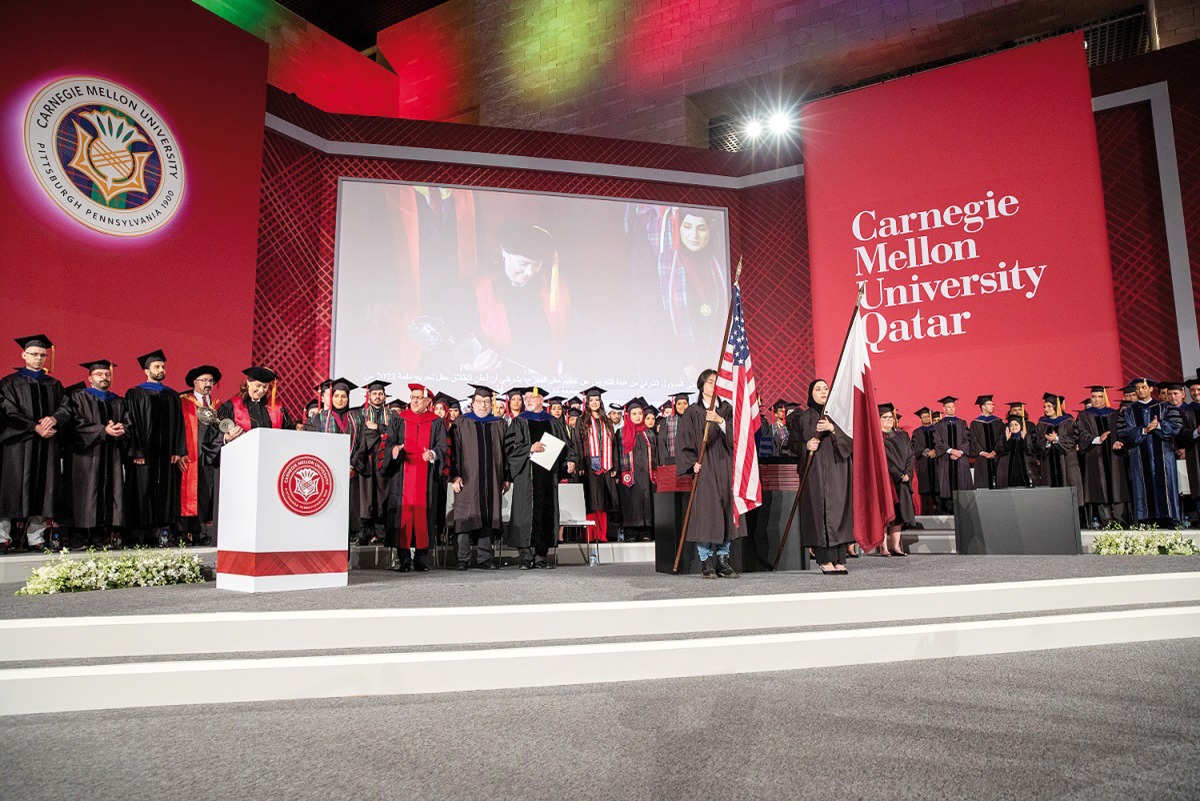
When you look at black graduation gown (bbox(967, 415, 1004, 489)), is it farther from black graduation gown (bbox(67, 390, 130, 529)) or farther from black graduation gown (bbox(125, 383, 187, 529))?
black graduation gown (bbox(67, 390, 130, 529))

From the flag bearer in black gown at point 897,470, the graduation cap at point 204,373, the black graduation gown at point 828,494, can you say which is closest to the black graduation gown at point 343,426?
the graduation cap at point 204,373

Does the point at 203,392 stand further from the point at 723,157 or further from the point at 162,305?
the point at 723,157

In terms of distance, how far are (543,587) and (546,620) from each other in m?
1.21

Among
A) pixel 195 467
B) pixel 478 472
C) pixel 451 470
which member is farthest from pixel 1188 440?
pixel 195 467

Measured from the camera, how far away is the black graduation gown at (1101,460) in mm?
9344

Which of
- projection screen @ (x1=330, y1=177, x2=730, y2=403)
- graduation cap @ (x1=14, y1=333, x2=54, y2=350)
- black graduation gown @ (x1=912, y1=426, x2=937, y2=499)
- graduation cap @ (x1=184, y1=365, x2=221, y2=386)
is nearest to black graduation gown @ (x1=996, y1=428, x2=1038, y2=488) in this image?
black graduation gown @ (x1=912, y1=426, x2=937, y2=499)

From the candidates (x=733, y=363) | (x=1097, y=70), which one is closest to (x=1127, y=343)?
(x=1097, y=70)

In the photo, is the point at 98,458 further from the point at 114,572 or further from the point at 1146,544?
the point at 1146,544

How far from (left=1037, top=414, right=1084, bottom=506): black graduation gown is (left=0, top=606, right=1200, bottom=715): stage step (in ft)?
19.9

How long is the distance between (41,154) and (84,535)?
4.34 meters

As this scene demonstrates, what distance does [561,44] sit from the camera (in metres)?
15.8

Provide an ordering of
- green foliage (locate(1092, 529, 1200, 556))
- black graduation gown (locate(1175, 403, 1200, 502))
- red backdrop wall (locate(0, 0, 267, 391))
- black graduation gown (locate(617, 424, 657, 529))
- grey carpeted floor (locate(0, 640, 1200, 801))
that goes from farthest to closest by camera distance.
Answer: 1. black graduation gown (locate(617, 424, 657, 529))
2. black graduation gown (locate(1175, 403, 1200, 502))
3. red backdrop wall (locate(0, 0, 267, 391))
4. green foliage (locate(1092, 529, 1200, 556))
5. grey carpeted floor (locate(0, 640, 1200, 801))

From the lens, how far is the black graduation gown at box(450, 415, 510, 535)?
6.71 m

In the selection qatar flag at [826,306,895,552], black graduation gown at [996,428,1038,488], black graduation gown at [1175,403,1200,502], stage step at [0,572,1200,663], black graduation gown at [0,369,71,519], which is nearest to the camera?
stage step at [0,572,1200,663]
